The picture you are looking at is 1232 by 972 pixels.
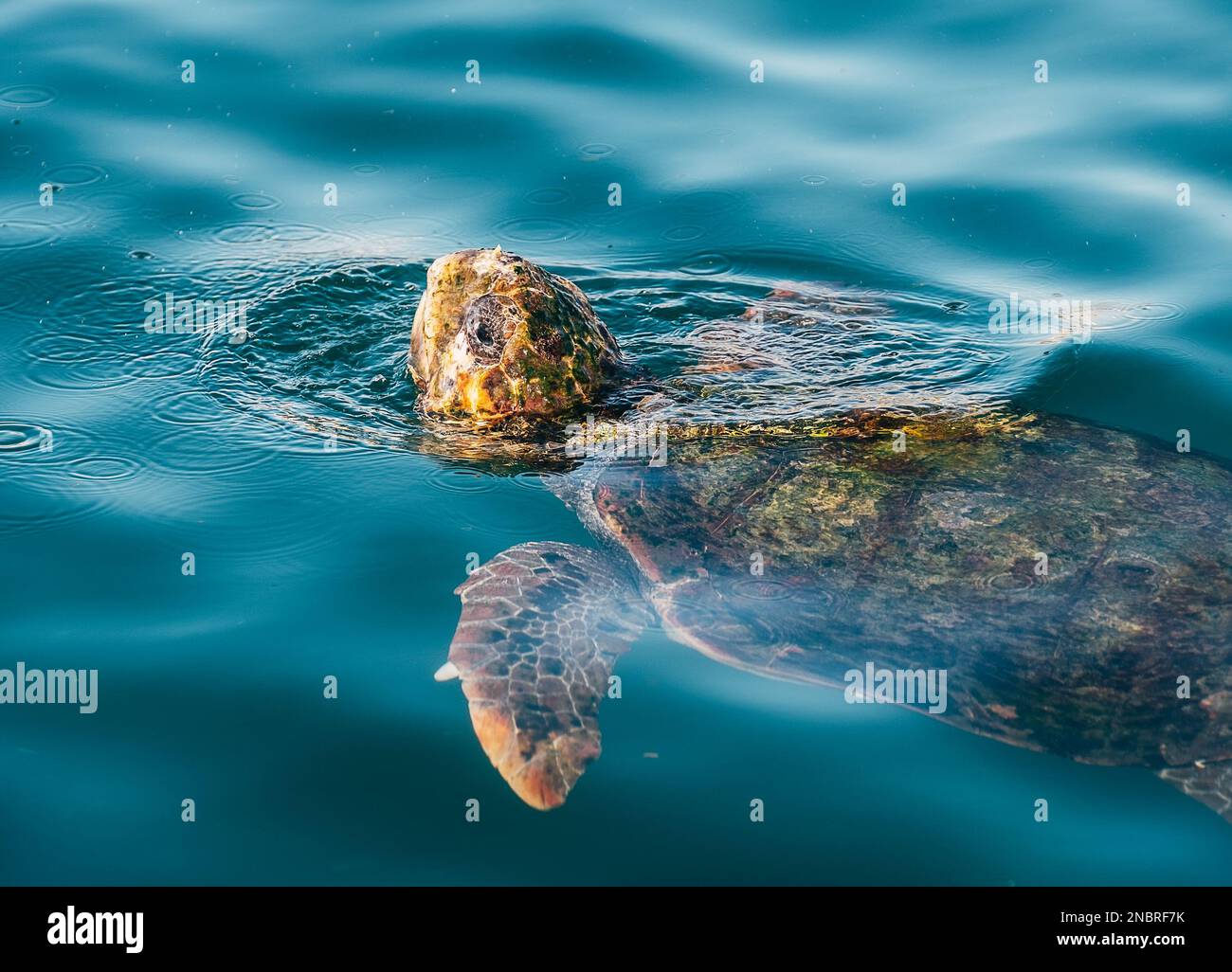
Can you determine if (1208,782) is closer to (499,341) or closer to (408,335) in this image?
(499,341)

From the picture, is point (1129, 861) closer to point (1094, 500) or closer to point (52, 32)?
point (1094, 500)

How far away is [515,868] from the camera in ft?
15.2

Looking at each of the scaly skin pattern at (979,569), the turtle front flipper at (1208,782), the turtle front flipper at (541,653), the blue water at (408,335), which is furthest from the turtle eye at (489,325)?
the turtle front flipper at (1208,782)

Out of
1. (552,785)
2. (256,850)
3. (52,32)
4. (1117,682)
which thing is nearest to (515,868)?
(552,785)

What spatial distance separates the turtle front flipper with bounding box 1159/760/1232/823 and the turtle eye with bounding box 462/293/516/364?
4296 millimetres

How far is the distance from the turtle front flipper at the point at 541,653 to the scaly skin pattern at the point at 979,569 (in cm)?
29

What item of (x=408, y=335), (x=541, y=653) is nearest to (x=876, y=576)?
(x=541, y=653)

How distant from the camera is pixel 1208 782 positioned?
511cm

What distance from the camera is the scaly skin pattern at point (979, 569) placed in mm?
5453

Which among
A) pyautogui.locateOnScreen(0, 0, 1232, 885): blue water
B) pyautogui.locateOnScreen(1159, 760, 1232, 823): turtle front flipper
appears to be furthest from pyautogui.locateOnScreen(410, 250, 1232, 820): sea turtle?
pyautogui.locateOnScreen(0, 0, 1232, 885): blue water

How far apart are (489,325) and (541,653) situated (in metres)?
2.31

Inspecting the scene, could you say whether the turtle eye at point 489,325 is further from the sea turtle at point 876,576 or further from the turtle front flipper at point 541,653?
the turtle front flipper at point 541,653
